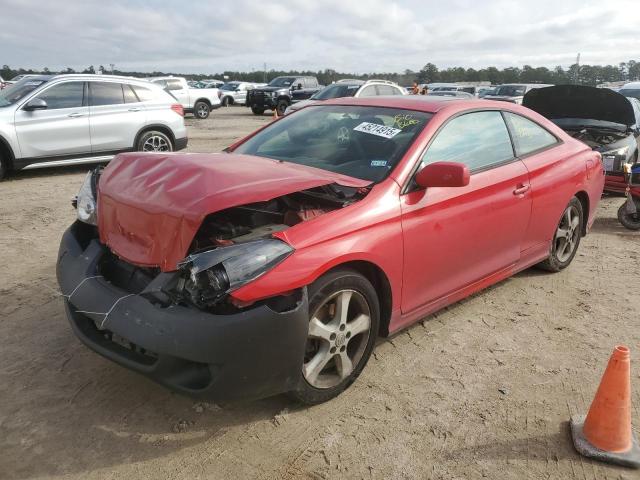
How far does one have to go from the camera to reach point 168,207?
2555mm

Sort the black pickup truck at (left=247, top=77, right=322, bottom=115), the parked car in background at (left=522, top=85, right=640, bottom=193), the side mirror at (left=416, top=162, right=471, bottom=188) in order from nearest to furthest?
the side mirror at (left=416, top=162, right=471, bottom=188), the parked car in background at (left=522, top=85, right=640, bottom=193), the black pickup truck at (left=247, top=77, right=322, bottom=115)

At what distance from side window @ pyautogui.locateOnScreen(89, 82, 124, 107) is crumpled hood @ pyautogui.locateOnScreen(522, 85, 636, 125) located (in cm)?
696

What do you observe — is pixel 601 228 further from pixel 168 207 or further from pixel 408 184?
pixel 168 207

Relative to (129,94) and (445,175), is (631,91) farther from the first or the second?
(445,175)

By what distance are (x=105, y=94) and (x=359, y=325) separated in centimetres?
820

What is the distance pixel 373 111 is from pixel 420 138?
0.58 meters

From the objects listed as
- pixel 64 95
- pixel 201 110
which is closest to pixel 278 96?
pixel 201 110

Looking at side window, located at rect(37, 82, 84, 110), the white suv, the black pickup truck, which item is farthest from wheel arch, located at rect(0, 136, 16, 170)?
the black pickup truck

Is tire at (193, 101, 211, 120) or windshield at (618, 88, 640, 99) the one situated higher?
windshield at (618, 88, 640, 99)

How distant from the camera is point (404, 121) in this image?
140 inches

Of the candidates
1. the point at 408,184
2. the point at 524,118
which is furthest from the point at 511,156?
the point at 408,184

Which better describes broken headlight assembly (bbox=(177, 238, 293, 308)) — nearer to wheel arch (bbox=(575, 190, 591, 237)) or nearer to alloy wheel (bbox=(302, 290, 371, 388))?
alloy wheel (bbox=(302, 290, 371, 388))

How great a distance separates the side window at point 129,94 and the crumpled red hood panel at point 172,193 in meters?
7.16

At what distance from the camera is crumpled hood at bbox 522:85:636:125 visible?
7578 mm
